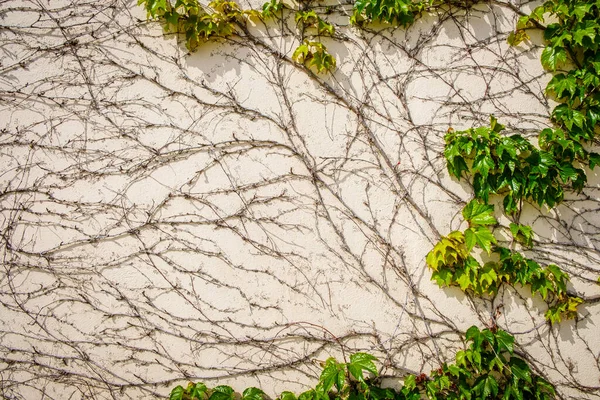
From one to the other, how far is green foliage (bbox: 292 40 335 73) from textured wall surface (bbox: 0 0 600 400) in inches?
3.2

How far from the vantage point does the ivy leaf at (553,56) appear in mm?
2812

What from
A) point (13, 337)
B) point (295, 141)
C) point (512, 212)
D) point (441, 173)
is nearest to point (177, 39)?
point (295, 141)

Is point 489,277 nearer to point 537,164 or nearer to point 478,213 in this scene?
point 478,213

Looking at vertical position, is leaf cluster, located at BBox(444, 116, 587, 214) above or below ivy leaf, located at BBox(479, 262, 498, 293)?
above

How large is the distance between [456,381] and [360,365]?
0.67m

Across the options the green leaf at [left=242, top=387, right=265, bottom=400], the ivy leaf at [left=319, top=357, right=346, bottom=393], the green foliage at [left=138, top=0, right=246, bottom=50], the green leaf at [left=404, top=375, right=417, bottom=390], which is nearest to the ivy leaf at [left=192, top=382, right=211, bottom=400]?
the green leaf at [left=242, top=387, right=265, bottom=400]

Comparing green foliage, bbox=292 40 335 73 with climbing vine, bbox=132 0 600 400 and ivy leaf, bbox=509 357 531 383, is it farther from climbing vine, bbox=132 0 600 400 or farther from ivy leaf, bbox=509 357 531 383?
ivy leaf, bbox=509 357 531 383

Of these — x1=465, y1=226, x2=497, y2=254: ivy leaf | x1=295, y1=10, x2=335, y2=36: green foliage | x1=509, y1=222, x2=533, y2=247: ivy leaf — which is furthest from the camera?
x1=295, y1=10, x2=335, y2=36: green foliage

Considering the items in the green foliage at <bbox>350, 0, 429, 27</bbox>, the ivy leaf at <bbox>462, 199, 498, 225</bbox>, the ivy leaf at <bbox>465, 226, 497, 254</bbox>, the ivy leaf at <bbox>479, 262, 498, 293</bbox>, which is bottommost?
the ivy leaf at <bbox>479, 262, 498, 293</bbox>

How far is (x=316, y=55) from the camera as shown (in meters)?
2.89

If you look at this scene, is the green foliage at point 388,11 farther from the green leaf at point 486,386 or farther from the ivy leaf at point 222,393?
the ivy leaf at point 222,393

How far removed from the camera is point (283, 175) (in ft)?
9.51

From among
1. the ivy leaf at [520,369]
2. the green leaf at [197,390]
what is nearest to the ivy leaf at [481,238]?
the ivy leaf at [520,369]

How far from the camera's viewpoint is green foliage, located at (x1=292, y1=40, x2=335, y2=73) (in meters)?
2.85
